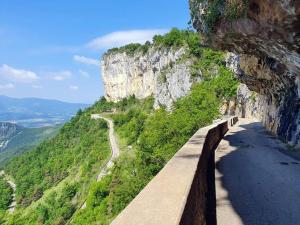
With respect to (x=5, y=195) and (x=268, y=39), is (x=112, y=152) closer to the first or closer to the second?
(x=5, y=195)

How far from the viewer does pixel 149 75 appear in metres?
132

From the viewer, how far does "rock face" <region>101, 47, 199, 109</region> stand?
9138cm

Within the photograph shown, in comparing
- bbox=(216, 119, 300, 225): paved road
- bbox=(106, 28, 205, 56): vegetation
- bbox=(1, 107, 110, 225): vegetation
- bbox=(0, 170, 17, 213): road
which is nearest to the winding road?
bbox=(1, 107, 110, 225): vegetation

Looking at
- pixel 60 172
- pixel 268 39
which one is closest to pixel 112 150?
pixel 60 172

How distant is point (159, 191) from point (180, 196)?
0.28m

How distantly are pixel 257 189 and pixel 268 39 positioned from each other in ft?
18.5

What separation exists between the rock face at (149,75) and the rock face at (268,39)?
54.5m

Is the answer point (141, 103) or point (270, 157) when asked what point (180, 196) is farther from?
point (141, 103)

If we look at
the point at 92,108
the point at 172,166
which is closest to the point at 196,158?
the point at 172,166

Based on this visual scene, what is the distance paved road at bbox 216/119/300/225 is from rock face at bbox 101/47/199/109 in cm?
6424

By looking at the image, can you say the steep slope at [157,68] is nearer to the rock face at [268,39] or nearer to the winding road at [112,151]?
the winding road at [112,151]

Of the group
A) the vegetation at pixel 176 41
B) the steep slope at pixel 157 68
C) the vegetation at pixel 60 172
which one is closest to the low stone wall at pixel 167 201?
the vegetation at pixel 60 172

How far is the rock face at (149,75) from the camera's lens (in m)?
91.4

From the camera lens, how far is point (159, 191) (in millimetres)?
4719
